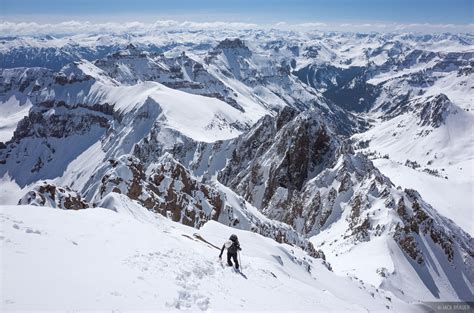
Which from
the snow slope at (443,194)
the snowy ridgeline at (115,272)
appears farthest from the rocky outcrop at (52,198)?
the snow slope at (443,194)

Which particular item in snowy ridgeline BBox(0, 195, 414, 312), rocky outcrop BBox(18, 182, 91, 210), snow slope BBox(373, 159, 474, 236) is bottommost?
rocky outcrop BBox(18, 182, 91, 210)

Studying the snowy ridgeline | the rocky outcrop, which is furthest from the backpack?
the rocky outcrop

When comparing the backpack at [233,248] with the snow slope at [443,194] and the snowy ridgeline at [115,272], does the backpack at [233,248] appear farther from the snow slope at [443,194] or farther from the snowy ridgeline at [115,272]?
the snow slope at [443,194]

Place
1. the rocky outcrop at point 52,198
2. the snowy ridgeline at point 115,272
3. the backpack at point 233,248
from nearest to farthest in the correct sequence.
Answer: the snowy ridgeline at point 115,272 < the backpack at point 233,248 < the rocky outcrop at point 52,198

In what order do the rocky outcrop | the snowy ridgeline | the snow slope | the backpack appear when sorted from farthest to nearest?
1. the snow slope
2. the rocky outcrop
3. the backpack
4. the snowy ridgeline

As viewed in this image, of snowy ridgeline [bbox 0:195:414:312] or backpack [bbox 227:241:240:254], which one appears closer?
snowy ridgeline [bbox 0:195:414:312]

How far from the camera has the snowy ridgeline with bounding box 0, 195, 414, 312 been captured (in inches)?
660

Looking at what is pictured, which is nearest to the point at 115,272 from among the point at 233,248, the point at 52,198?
the point at 233,248

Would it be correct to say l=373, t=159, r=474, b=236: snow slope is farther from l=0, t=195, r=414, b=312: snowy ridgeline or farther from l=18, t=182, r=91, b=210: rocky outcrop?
l=0, t=195, r=414, b=312: snowy ridgeline

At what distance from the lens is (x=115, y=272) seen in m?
20.1

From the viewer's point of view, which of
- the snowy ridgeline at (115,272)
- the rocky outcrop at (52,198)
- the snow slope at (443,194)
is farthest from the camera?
the snow slope at (443,194)

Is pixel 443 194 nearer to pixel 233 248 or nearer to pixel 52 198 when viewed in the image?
pixel 52 198

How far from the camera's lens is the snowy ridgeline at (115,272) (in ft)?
55.0

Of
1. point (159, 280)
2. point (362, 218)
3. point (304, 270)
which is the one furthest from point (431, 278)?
point (159, 280)
